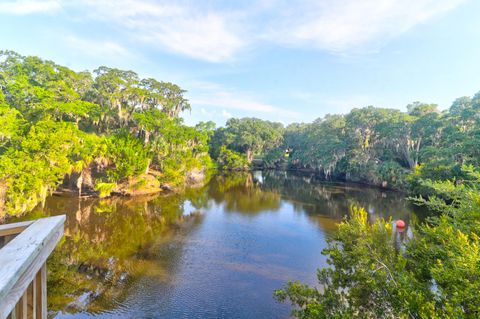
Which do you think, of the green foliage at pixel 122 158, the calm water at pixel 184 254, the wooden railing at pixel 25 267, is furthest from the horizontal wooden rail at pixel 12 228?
the green foliage at pixel 122 158

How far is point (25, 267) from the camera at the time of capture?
1.53 m

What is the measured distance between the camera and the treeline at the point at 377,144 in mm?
25641

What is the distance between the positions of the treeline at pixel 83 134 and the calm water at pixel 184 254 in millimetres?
2591

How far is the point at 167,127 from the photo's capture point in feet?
99.8

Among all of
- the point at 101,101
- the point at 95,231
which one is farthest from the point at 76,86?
the point at 95,231

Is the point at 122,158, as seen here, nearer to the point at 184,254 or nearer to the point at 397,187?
the point at 184,254

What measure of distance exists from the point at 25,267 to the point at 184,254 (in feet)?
45.6

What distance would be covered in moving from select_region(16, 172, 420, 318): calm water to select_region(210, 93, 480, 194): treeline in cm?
677

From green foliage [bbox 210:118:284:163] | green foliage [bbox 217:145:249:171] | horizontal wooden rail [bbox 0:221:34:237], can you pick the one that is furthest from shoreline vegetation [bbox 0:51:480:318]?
horizontal wooden rail [bbox 0:221:34:237]

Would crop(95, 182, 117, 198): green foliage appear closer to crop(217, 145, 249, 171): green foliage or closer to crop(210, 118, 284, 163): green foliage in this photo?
crop(217, 145, 249, 171): green foliage

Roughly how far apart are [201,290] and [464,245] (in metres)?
9.48

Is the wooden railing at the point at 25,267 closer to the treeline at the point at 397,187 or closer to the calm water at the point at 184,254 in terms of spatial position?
the treeline at the point at 397,187

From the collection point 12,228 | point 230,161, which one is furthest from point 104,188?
point 230,161

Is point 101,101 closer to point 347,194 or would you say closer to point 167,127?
point 167,127
